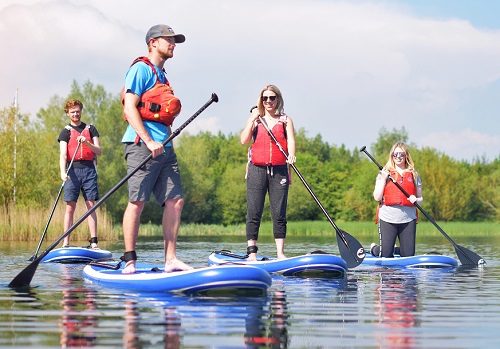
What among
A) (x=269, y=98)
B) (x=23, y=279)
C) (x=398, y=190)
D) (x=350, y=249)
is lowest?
(x=23, y=279)

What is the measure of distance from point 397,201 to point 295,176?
162 ft

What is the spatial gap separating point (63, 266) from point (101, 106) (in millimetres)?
40405

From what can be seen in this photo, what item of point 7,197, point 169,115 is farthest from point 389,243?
point 7,197

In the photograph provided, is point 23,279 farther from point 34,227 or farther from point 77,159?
point 34,227

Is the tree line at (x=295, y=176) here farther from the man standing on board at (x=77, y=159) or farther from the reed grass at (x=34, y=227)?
the man standing on board at (x=77, y=159)

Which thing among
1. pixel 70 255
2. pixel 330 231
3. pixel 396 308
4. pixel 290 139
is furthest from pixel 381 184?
pixel 330 231

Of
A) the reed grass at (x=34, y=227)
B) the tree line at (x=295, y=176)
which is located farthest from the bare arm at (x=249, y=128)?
the tree line at (x=295, y=176)

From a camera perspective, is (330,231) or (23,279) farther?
(330,231)

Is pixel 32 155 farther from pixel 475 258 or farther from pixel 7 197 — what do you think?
pixel 475 258

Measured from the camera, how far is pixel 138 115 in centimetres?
831

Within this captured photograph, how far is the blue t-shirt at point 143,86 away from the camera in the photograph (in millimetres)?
8386

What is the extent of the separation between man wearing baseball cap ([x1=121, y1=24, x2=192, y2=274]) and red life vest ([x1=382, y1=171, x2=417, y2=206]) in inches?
182

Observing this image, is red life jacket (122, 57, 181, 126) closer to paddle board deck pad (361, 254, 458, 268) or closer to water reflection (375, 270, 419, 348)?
water reflection (375, 270, 419, 348)

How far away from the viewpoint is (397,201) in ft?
41.2
